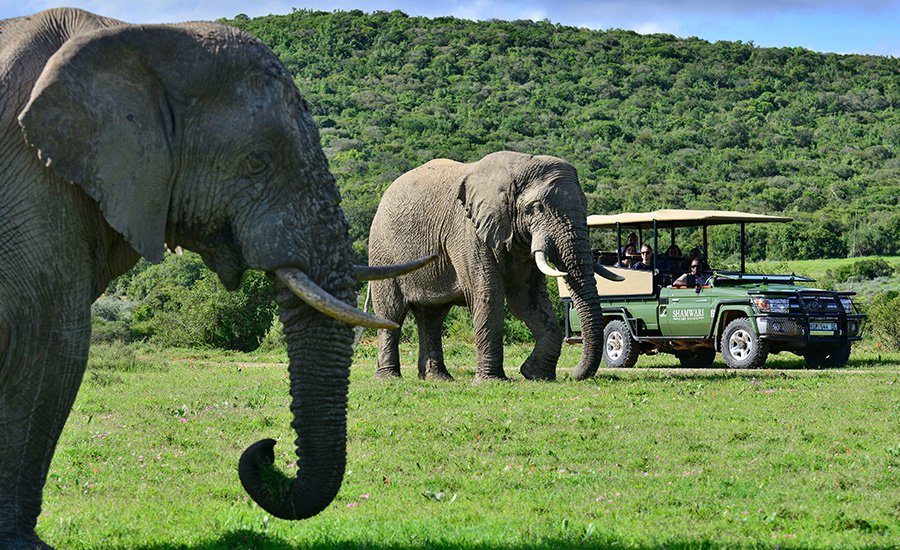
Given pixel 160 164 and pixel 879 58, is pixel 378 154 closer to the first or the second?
Answer: pixel 879 58

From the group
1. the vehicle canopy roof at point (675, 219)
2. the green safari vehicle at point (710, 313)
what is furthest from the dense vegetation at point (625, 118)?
the green safari vehicle at point (710, 313)

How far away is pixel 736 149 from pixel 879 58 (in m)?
28.7

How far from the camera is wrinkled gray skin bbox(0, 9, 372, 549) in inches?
227

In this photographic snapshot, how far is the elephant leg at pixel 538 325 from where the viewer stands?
17.2 m

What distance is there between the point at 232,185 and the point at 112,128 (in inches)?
25.6

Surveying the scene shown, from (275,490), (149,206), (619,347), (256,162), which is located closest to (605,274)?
(619,347)

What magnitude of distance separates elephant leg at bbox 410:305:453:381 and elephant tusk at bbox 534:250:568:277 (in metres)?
2.33

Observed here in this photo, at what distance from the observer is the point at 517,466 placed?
9828 millimetres

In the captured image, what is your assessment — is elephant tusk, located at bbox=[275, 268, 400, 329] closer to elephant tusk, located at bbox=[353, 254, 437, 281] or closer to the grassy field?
elephant tusk, located at bbox=[353, 254, 437, 281]

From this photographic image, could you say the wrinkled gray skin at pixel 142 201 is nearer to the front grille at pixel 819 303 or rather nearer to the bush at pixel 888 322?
the front grille at pixel 819 303

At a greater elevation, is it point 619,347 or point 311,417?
point 311,417

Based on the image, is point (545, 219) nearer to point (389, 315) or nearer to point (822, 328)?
point (389, 315)

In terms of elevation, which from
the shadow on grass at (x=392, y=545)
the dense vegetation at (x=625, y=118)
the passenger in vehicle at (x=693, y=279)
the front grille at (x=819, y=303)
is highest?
the dense vegetation at (x=625, y=118)

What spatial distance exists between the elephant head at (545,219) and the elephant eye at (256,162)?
1026 centimetres
